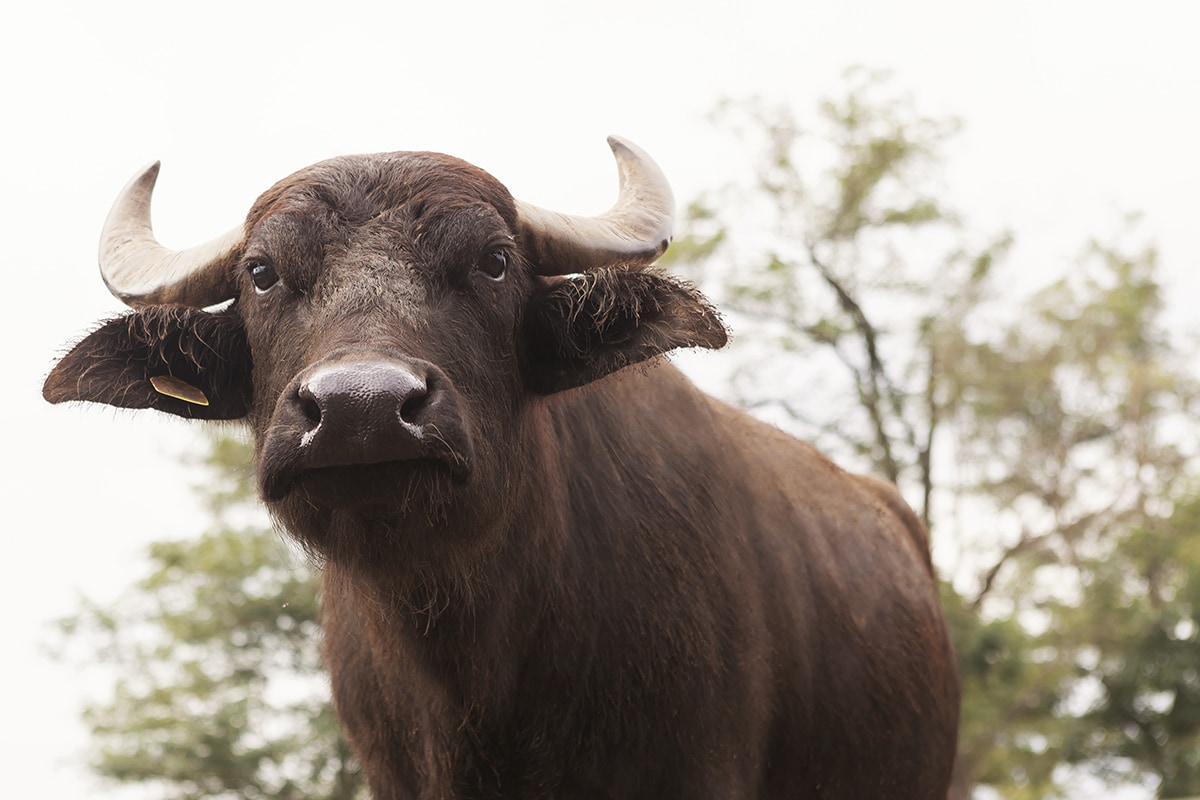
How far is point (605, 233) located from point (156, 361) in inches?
62.5

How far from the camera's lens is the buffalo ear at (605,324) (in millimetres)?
4348

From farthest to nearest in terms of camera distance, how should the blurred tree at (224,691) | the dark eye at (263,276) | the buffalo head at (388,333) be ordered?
1. the blurred tree at (224,691)
2. the dark eye at (263,276)
3. the buffalo head at (388,333)

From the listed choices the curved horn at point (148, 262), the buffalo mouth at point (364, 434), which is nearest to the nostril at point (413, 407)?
the buffalo mouth at point (364, 434)

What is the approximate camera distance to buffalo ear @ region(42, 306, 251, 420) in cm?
436

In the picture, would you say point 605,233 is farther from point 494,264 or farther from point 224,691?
point 224,691

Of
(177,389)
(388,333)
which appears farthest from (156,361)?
(388,333)

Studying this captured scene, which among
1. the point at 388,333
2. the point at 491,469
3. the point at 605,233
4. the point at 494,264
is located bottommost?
the point at 491,469

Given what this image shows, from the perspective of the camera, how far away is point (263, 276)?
418cm

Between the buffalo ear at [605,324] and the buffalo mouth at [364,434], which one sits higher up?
the buffalo ear at [605,324]

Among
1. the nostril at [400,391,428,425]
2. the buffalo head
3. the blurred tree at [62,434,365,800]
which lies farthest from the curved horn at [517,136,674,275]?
the blurred tree at [62,434,365,800]

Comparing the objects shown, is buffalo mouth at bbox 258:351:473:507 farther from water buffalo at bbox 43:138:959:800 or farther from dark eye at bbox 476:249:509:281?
dark eye at bbox 476:249:509:281

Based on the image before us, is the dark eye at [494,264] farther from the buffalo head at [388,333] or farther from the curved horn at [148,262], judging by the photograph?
the curved horn at [148,262]

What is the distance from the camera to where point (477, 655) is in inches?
172

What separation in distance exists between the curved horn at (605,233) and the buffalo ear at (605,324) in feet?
0.40
